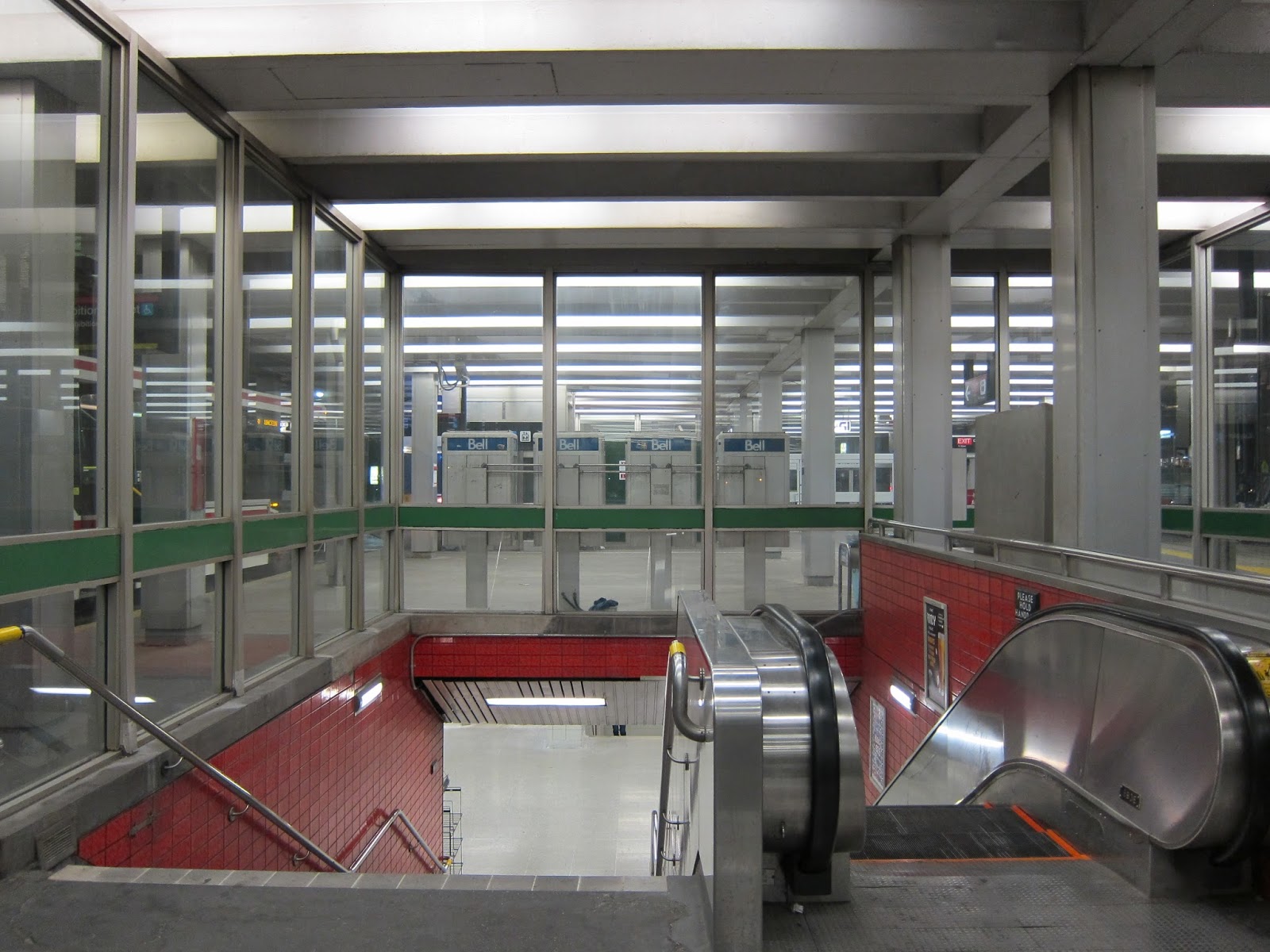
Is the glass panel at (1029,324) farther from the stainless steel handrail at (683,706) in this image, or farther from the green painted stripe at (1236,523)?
the stainless steel handrail at (683,706)

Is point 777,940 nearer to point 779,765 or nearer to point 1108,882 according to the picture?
point 779,765

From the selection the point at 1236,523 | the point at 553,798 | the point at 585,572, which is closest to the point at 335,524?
the point at 585,572

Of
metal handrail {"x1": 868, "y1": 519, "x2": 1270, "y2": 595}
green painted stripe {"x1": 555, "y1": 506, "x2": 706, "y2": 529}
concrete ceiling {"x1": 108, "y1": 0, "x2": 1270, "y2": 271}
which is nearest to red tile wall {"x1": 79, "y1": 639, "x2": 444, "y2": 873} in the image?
green painted stripe {"x1": 555, "y1": 506, "x2": 706, "y2": 529}

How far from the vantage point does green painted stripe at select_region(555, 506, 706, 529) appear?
820cm

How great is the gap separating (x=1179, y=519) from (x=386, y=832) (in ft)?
28.1

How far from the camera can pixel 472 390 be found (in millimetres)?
8609

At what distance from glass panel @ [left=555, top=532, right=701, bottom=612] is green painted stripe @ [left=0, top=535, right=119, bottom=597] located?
4.89 metres

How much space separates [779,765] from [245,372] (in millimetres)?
4612

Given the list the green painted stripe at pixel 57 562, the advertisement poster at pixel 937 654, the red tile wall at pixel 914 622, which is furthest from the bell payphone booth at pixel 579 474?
the green painted stripe at pixel 57 562

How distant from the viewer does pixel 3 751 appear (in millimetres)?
3314

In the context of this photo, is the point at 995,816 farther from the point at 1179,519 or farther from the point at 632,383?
the point at 1179,519

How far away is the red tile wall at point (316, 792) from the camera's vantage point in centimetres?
388

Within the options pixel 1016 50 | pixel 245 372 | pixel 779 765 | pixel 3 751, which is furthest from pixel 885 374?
pixel 3 751

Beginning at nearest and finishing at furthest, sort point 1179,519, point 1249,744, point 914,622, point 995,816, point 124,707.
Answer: point 1249,744, point 995,816, point 124,707, point 914,622, point 1179,519
